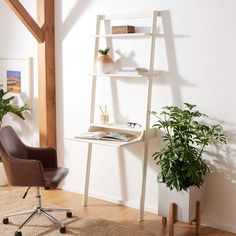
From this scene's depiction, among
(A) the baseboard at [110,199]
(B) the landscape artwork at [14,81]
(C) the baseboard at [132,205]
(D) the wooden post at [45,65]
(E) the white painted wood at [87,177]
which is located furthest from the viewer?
(B) the landscape artwork at [14,81]

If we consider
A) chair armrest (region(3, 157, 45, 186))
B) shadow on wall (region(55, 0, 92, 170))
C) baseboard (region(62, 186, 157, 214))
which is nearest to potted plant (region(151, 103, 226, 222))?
baseboard (region(62, 186, 157, 214))

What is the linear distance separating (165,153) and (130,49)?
1.08 metres

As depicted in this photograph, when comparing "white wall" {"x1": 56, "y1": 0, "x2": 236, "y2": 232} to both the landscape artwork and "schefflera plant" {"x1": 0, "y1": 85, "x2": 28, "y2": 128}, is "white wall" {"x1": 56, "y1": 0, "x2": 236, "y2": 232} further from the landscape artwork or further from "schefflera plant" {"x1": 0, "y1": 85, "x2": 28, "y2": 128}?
the landscape artwork

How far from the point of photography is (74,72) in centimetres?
417

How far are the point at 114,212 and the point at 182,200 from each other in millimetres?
796

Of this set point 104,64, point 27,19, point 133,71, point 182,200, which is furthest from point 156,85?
point 27,19

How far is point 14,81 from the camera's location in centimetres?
475

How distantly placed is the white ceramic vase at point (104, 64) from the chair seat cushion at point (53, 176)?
0.97m

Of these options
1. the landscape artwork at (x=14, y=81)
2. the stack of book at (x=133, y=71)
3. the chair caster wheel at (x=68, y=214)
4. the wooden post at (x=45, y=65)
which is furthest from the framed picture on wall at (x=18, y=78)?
the chair caster wheel at (x=68, y=214)

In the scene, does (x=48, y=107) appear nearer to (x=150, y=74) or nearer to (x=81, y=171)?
(x=81, y=171)

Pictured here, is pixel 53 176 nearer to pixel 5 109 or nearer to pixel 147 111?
pixel 147 111

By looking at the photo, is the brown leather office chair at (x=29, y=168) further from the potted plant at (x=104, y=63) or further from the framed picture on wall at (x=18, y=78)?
the framed picture on wall at (x=18, y=78)

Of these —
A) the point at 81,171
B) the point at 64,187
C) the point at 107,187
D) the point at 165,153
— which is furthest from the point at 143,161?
the point at 64,187

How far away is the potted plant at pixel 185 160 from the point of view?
3.12m
